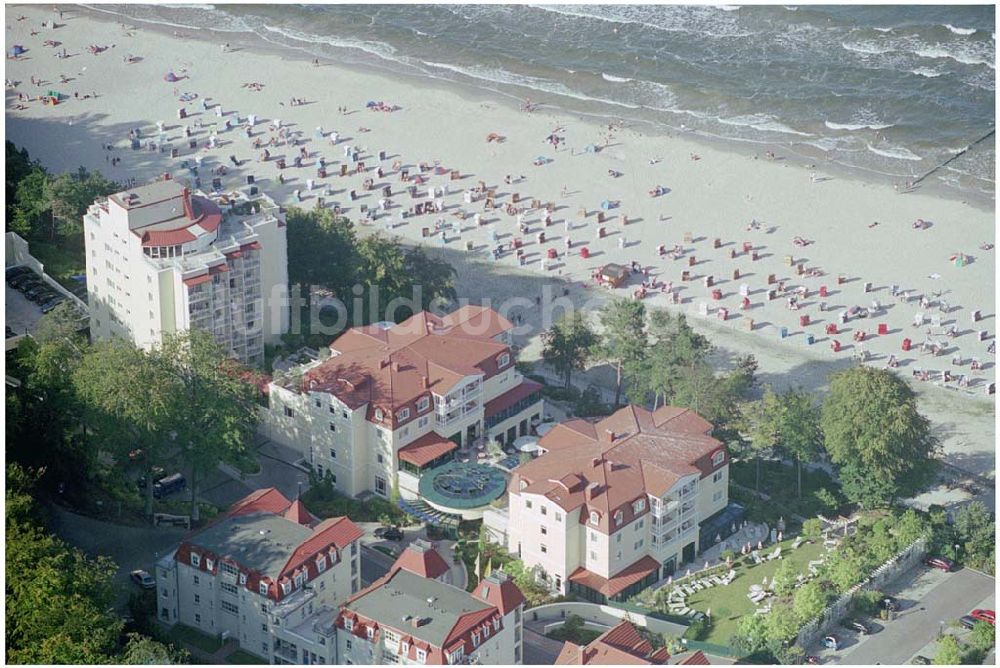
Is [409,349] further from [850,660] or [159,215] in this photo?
[850,660]

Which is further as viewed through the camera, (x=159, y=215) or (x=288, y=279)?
(x=288, y=279)

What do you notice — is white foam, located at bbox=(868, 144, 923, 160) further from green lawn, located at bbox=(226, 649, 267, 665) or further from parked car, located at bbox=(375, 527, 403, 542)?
green lawn, located at bbox=(226, 649, 267, 665)

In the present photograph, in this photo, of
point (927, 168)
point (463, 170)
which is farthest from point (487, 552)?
point (927, 168)

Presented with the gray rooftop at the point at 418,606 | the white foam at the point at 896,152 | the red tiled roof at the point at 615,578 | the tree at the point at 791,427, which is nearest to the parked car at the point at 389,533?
the red tiled roof at the point at 615,578

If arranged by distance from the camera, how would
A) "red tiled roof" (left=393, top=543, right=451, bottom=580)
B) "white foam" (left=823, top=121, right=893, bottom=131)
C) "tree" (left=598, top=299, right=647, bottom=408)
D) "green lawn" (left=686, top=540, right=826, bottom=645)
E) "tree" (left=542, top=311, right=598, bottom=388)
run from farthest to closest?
"white foam" (left=823, top=121, right=893, bottom=131) < "tree" (left=542, top=311, right=598, bottom=388) < "tree" (left=598, top=299, right=647, bottom=408) < "green lawn" (left=686, top=540, right=826, bottom=645) < "red tiled roof" (left=393, top=543, right=451, bottom=580)

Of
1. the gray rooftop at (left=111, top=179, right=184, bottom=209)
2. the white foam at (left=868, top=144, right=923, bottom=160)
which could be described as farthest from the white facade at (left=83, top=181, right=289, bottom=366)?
the white foam at (left=868, top=144, right=923, bottom=160)

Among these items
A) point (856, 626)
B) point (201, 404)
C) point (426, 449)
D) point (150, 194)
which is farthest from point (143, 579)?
point (856, 626)

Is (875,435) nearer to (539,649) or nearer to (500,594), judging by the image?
(539,649)
